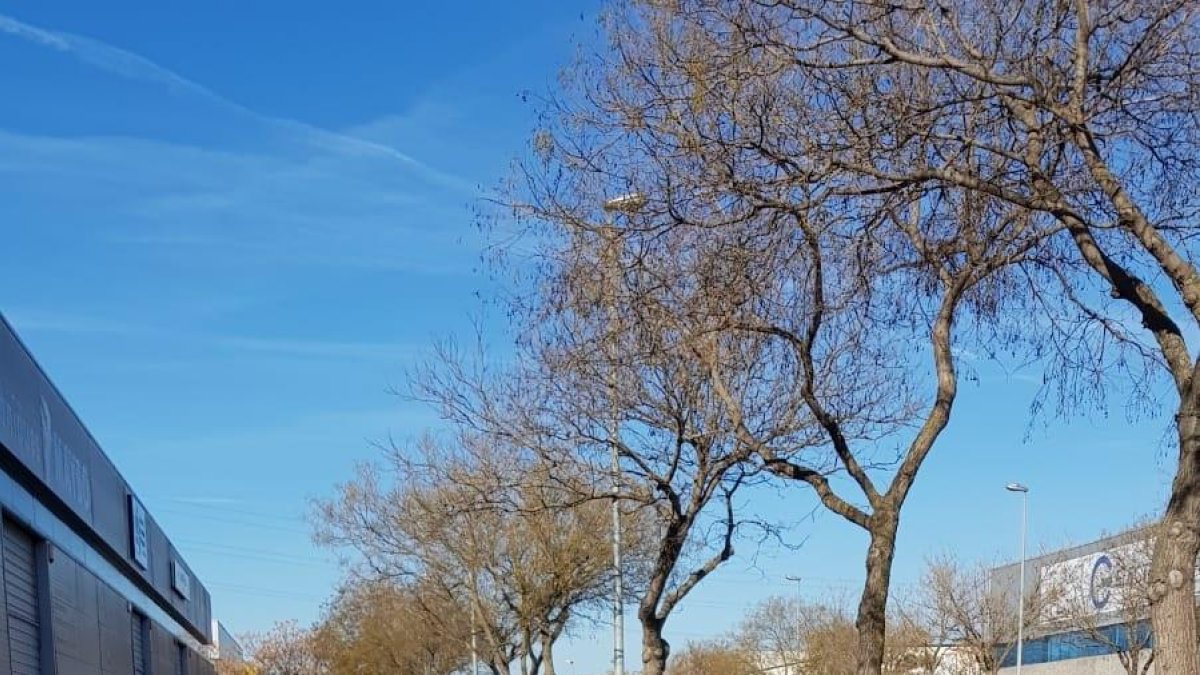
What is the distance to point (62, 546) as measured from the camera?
683 inches

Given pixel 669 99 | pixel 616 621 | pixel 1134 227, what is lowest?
pixel 616 621

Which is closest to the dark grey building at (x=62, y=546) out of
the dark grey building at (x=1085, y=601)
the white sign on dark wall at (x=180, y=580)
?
the white sign on dark wall at (x=180, y=580)

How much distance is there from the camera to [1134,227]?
8.91 metres

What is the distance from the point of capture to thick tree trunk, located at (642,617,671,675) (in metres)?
17.8

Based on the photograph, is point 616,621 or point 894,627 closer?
point 616,621

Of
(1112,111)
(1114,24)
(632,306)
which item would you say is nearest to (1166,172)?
(1112,111)

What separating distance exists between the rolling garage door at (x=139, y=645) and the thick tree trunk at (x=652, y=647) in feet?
34.9

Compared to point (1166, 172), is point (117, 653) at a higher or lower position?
lower

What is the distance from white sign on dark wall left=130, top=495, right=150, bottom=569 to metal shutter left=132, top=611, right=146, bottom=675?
0.96 meters

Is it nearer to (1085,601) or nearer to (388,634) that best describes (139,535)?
(388,634)

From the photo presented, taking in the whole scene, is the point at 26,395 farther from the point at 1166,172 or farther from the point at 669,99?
the point at 1166,172

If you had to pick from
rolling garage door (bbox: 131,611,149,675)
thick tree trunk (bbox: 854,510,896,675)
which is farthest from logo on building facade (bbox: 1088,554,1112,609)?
thick tree trunk (bbox: 854,510,896,675)

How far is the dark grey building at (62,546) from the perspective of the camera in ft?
46.4

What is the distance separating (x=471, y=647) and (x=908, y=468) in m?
21.8
